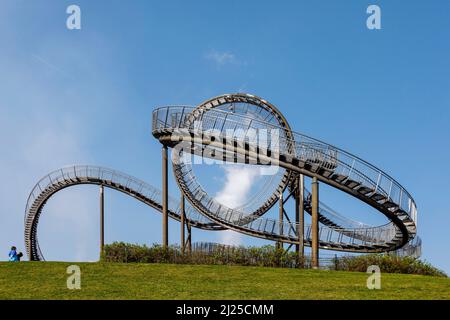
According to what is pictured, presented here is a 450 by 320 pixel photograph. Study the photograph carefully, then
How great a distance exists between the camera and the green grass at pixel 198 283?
1648cm

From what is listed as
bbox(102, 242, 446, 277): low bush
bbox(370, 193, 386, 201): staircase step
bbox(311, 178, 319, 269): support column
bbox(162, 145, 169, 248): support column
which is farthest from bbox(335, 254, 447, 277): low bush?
bbox(162, 145, 169, 248): support column

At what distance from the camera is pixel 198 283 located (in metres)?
18.3

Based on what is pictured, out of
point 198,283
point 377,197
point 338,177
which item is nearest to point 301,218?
point 338,177

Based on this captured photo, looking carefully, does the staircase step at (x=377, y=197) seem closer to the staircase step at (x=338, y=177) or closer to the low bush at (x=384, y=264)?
the staircase step at (x=338, y=177)

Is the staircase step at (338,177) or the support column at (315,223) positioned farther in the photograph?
the staircase step at (338,177)

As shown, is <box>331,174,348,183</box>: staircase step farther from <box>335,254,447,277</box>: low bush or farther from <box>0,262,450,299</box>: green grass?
<box>0,262,450,299</box>: green grass

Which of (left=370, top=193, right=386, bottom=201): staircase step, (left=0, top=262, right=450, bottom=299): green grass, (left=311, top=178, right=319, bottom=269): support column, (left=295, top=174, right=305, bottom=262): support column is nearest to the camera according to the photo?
(left=0, top=262, right=450, bottom=299): green grass

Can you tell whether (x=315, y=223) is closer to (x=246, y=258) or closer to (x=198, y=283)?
(x=246, y=258)

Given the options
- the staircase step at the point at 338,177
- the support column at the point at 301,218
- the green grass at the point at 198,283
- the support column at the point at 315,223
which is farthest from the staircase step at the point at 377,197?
the green grass at the point at 198,283

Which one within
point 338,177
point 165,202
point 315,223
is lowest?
point 315,223

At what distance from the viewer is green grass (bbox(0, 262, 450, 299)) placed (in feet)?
54.1
